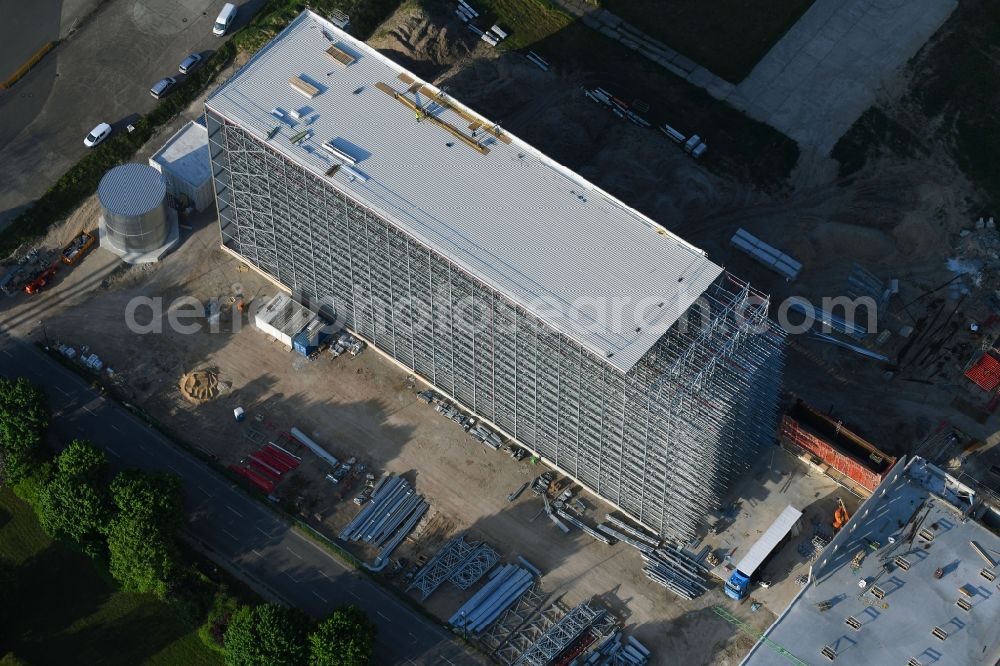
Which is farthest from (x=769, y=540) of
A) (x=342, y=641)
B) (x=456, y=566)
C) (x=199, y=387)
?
(x=199, y=387)

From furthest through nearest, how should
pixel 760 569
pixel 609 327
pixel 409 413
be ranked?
pixel 409 413, pixel 760 569, pixel 609 327

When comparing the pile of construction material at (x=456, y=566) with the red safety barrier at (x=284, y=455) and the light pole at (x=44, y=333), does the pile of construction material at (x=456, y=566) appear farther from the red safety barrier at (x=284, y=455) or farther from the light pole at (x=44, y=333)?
the light pole at (x=44, y=333)

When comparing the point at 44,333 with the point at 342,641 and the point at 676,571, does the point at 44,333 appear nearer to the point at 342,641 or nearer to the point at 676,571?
the point at 342,641

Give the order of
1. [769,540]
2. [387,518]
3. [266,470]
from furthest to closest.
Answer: [266,470] < [387,518] < [769,540]

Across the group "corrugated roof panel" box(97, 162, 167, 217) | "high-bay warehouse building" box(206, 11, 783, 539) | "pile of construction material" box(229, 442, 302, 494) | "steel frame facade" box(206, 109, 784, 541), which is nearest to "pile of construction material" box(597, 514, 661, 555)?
"steel frame facade" box(206, 109, 784, 541)

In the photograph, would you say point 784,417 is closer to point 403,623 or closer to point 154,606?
point 403,623

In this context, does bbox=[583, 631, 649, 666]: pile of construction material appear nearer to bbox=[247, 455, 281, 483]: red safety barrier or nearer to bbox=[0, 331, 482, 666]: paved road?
bbox=[0, 331, 482, 666]: paved road

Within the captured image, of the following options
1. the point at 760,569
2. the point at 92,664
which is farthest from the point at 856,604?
the point at 92,664
